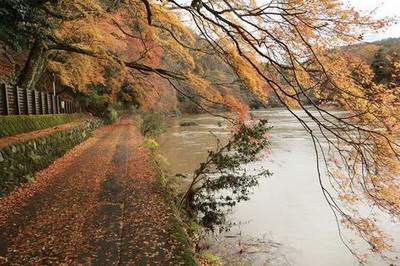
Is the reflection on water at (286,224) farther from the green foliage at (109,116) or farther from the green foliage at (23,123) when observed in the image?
the green foliage at (109,116)

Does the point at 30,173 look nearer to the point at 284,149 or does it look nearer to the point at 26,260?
the point at 26,260

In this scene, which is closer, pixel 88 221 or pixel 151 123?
pixel 88 221

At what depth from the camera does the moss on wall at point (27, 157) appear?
28.3ft

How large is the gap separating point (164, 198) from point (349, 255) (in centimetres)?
555

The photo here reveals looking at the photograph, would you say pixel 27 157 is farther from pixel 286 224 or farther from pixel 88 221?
pixel 286 224

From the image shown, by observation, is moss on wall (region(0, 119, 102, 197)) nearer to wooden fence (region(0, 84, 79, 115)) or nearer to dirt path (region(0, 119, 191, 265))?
dirt path (region(0, 119, 191, 265))

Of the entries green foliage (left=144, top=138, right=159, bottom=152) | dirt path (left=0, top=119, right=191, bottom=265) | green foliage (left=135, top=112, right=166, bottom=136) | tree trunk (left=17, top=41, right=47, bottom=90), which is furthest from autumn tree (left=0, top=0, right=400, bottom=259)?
green foliage (left=135, top=112, right=166, bottom=136)

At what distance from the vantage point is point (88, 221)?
23.2 feet

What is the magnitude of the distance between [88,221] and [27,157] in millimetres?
4034

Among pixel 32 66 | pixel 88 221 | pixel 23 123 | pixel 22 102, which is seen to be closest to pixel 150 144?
pixel 32 66

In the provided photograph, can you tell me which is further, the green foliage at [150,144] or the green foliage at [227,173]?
the green foliage at [150,144]

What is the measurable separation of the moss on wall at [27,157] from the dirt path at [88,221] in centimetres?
27

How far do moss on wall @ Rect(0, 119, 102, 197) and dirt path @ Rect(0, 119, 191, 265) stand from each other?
0.88 feet

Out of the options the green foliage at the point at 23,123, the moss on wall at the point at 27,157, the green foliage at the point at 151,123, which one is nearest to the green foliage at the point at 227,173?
the moss on wall at the point at 27,157
